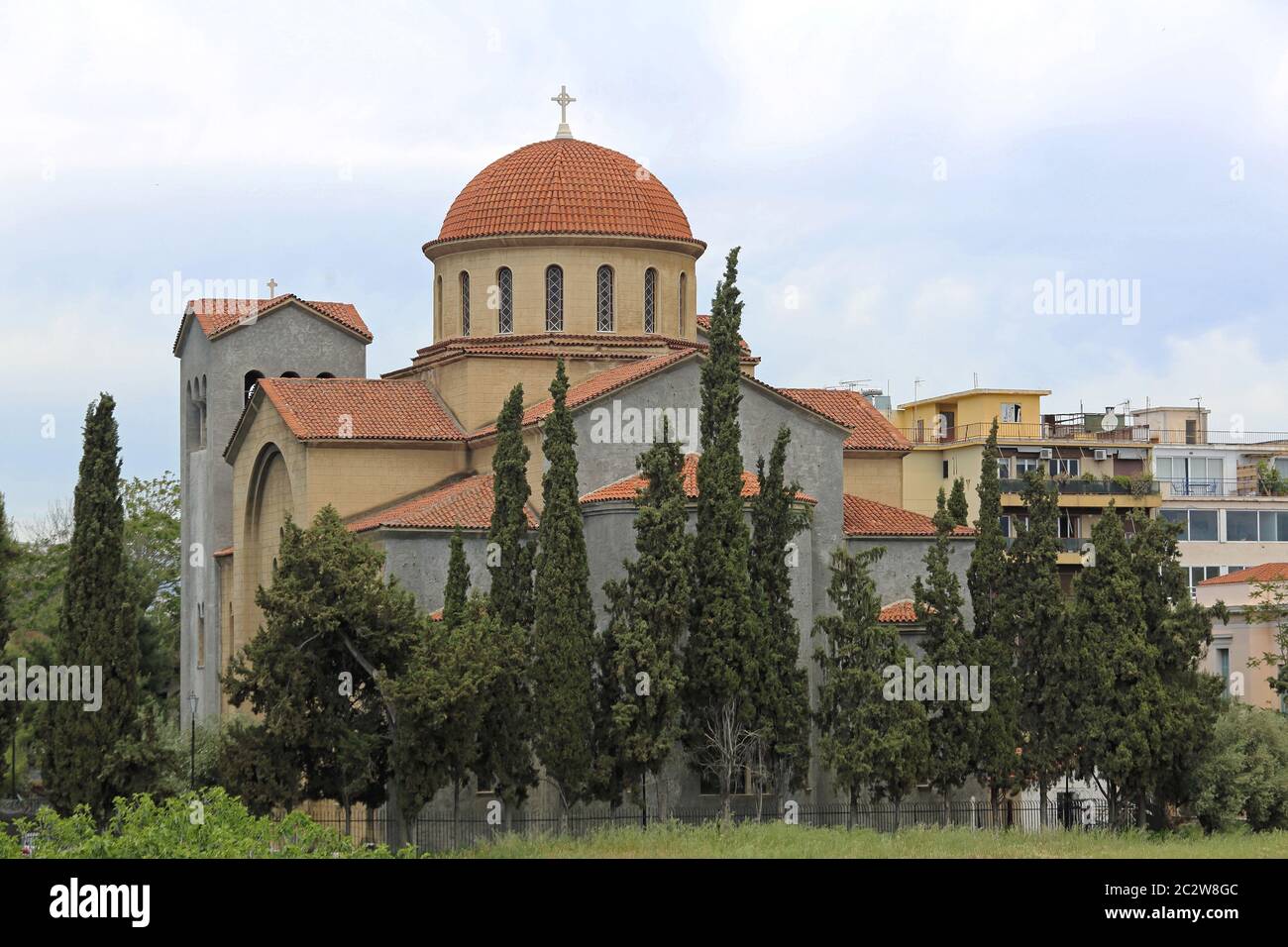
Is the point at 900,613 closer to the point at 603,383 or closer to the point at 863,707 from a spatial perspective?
the point at 863,707

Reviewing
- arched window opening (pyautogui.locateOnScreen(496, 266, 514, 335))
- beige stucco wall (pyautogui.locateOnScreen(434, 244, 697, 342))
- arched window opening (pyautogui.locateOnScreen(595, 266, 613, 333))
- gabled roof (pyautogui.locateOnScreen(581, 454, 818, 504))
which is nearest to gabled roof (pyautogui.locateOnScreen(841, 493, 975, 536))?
gabled roof (pyautogui.locateOnScreen(581, 454, 818, 504))

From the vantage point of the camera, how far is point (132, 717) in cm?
3098

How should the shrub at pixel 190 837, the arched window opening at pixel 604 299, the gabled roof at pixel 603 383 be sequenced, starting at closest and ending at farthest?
the shrub at pixel 190 837 → the gabled roof at pixel 603 383 → the arched window opening at pixel 604 299

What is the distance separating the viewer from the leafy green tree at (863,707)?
3097 centimetres

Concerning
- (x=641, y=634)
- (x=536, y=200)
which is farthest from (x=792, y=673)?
(x=536, y=200)

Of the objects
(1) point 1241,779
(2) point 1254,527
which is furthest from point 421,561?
(2) point 1254,527

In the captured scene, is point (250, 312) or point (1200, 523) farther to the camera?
point (1200, 523)

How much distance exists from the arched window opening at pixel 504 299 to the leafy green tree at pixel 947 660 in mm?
10407

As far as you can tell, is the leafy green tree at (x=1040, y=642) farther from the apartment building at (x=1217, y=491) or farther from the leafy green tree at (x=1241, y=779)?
the apartment building at (x=1217, y=491)

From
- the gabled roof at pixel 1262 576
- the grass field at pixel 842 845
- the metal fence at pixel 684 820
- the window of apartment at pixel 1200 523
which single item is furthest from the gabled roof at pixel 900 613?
the window of apartment at pixel 1200 523

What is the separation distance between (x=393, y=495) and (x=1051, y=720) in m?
12.6

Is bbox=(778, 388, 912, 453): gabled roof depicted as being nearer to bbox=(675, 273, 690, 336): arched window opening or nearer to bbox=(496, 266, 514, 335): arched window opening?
bbox=(675, 273, 690, 336): arched window opening

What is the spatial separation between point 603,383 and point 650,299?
15.4 ft

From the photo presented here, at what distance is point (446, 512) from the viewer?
112 ft
